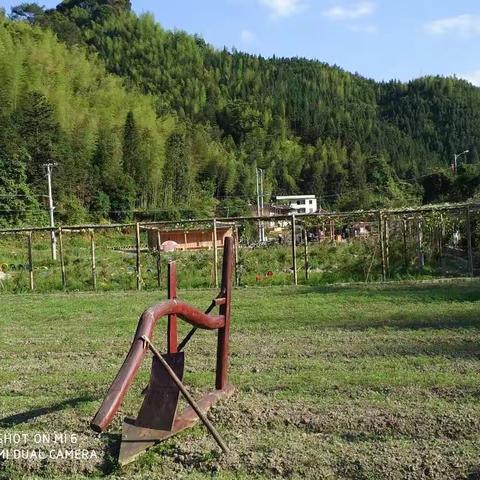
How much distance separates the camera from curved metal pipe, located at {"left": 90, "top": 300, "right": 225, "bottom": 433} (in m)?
2.95

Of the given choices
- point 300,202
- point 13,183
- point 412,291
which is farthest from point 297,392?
point 300,202

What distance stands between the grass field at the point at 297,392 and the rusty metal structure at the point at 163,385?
0.30ft

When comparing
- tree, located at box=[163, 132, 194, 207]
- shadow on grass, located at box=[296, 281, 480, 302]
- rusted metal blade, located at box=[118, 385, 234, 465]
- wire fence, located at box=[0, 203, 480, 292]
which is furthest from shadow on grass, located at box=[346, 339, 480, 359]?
tree, located at box=[163, 132, 194, 207]

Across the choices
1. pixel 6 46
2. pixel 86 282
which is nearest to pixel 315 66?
pixel 6 46

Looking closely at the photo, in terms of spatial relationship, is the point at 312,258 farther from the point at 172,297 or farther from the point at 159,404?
the point at 159,404

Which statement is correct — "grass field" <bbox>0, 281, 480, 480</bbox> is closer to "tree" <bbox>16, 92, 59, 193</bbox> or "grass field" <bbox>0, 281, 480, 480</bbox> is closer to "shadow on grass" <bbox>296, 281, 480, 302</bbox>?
"shadow on grass" <bbox>296, 281, 480, 302</bbox>

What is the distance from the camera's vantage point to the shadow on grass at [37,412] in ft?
14.4

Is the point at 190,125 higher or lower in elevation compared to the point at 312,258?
higher

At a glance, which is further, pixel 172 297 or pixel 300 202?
pixel 300 202

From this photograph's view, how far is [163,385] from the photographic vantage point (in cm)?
400

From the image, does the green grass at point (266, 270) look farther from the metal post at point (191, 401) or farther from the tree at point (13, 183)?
the tree at point (13, 183)

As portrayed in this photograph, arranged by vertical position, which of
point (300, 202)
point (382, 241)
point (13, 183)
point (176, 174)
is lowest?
point (382, 241)

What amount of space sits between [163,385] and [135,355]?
0.78 metres

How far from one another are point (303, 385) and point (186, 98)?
316 feet
